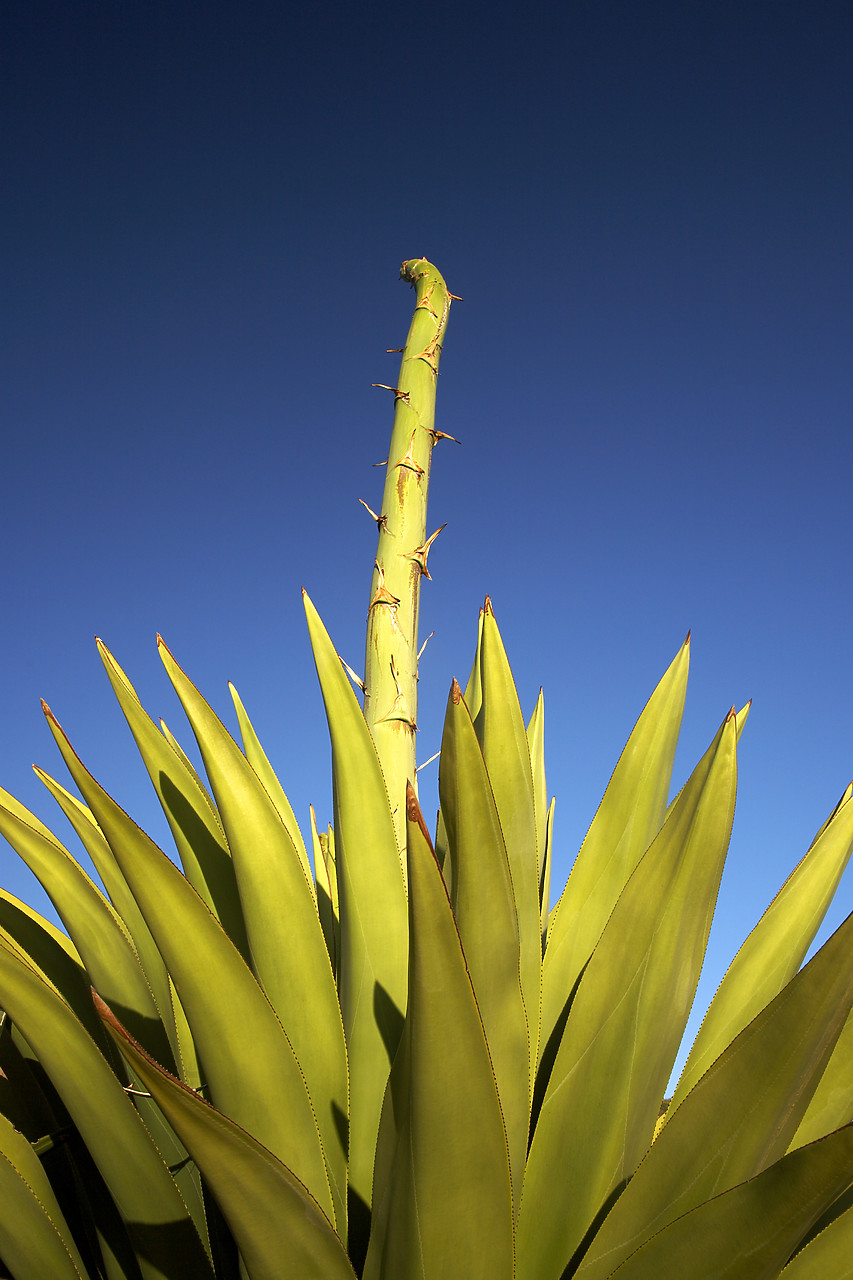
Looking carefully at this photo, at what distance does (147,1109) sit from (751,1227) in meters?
0.70

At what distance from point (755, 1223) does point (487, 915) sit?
0.33 m

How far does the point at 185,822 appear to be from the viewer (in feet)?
3.71

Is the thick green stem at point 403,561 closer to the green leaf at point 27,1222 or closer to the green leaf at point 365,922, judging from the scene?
the green leaf at point 365,922

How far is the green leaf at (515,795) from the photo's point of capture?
1.06 meters

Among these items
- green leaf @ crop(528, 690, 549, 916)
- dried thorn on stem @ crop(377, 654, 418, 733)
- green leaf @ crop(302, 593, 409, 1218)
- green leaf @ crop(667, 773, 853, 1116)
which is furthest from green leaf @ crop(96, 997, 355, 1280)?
green leaf @ crop(528, 690, 549, 916)

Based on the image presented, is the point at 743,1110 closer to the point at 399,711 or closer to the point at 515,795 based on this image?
the point at 515,795

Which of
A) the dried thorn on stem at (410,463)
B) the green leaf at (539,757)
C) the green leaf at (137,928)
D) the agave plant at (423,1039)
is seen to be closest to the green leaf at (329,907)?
the agave plant at (423,1039)

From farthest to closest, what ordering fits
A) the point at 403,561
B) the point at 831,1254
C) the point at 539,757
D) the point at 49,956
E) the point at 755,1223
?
1. the point at 539,757
2. the point at 403,561
3. the point at 49,956
4. the point at 831,1254
5. the point at 755,1223

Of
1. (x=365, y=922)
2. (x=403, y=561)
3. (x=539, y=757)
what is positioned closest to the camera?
(x=365, y=922)

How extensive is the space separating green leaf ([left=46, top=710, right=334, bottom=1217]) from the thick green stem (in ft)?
1.64

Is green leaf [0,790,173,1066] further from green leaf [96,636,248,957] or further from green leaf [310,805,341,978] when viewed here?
green leaf [310,805,341,978]

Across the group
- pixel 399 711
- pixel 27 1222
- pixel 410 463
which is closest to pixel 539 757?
pixel 399 711

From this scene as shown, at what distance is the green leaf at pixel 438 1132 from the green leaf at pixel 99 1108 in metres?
0.24

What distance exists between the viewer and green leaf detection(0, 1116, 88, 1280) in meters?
0.80
